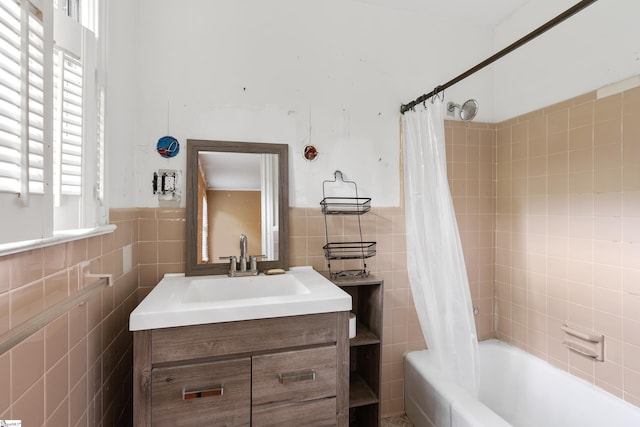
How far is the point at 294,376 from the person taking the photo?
119 cm

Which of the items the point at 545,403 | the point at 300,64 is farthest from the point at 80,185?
the point at 545,403

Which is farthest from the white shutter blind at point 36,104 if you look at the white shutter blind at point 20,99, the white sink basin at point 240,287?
the white sink basin at point 240,287

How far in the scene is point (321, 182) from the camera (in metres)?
1.79

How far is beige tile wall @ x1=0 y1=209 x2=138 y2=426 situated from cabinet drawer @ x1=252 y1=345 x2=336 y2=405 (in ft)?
1.86

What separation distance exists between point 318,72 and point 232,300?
1369 millimetres

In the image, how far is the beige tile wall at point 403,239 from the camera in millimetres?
1791

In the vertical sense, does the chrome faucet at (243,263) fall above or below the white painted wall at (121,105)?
below

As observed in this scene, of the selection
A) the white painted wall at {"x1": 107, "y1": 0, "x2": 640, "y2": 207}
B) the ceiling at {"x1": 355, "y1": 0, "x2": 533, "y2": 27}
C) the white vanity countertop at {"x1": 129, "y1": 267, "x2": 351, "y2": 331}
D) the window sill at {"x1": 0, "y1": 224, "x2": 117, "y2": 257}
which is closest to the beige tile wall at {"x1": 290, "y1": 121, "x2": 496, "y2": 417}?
the white painted wall at {"x1": 107, "y1": 0, "x2": 640, "y2": 207}

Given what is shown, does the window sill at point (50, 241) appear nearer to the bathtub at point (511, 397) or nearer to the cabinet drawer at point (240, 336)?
the cabinet drawer at point (240, 336)

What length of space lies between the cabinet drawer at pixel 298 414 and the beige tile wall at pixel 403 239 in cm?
71

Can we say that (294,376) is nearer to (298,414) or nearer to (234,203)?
(298,414)

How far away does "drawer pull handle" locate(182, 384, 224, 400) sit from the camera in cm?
107

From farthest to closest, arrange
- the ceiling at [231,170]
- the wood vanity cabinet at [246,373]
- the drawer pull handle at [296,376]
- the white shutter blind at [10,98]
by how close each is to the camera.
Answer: the ceiling at [231,170] → the drawer pull handle at [296,376] → the wood vanity cabinet at [246,373] → the white shutter blind at [10,98]

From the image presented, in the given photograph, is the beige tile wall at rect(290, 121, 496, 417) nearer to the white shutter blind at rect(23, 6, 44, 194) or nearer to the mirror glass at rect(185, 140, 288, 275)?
the mirror glass at rect(185, 140, 288, 275)
